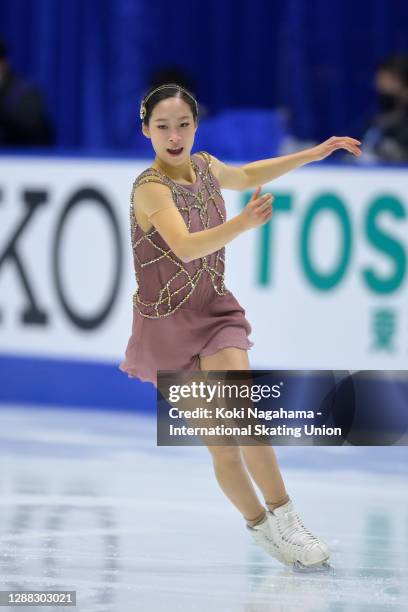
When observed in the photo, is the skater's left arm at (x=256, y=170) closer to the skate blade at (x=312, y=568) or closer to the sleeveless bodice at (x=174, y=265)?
the sleeveless bodice at (x=174, y=265)

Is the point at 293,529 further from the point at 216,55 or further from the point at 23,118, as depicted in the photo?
the point at 216,55

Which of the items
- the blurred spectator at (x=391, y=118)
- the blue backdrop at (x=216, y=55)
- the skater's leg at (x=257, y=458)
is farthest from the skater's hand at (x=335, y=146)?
the blue backdrop at (x=216, y=55)

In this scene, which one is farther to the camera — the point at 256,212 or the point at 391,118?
the point at 391,118

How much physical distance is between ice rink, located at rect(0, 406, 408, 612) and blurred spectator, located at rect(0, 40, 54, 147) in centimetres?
165

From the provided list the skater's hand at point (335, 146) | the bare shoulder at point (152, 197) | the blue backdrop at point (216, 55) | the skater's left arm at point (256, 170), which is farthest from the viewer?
the blue backdrop at point (216, 55)

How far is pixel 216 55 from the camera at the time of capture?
8.85 meters

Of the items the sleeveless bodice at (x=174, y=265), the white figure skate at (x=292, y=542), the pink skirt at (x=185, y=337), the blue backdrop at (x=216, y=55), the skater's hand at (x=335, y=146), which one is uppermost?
the blue backdrop at (x=216, y=55)

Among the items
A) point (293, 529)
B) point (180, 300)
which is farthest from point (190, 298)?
point (293, 529)

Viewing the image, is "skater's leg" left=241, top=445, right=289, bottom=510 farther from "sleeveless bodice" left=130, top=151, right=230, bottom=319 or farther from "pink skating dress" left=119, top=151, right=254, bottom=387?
"sleeveless bodice" left=130, top=151, right=230, bottom=319

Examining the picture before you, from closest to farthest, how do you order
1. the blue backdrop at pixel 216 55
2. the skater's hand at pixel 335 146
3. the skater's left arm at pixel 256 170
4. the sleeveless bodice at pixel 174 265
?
the sleeveless bodice at pixel 174 265 → the skater's hand at pixel 335 146 → the skater's left arm at pixel 256 170 → the blue backdrop at pixel 216 55

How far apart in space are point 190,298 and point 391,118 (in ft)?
12.1

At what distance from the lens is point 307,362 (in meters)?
6.86

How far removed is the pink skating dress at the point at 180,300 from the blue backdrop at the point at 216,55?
420 centimetres

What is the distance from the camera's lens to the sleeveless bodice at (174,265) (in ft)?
13.1
